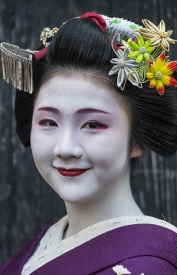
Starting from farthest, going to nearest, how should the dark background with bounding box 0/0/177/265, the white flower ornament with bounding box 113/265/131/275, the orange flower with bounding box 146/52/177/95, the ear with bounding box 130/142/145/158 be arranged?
1. the dark background with bounding box 0/0/177/265
2. the ear with bounding box 130/142/145/158
3. the orange flower with bounding box 146/52/177/95
4. the white flower ornament with bounding box 113/265/131/275

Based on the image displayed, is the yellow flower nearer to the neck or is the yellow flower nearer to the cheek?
the cheek

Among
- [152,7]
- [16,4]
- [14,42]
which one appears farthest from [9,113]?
[152,7]

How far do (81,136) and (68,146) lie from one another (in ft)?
0.17

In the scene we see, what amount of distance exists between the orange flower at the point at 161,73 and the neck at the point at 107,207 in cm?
30

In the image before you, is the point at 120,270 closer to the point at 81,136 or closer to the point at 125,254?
the point at 125,254

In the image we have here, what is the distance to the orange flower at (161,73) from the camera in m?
1.65

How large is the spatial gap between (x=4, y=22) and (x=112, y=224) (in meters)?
1.33

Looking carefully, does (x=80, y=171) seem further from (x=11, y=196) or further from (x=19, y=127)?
(x=11, y=196)

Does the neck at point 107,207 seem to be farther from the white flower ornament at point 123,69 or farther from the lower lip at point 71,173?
the white flower ornament at point 123,69

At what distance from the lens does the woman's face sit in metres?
1.60

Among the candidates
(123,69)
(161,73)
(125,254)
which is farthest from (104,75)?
(125,254)

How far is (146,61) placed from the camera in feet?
5.44

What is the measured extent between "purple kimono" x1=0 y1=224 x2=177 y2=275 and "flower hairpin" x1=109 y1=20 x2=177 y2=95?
15.3 inches

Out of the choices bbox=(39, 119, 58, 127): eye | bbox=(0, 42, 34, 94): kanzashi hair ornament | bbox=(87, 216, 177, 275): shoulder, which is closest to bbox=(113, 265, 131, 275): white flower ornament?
bbox=(87, 216, 177, 275): shoulder
